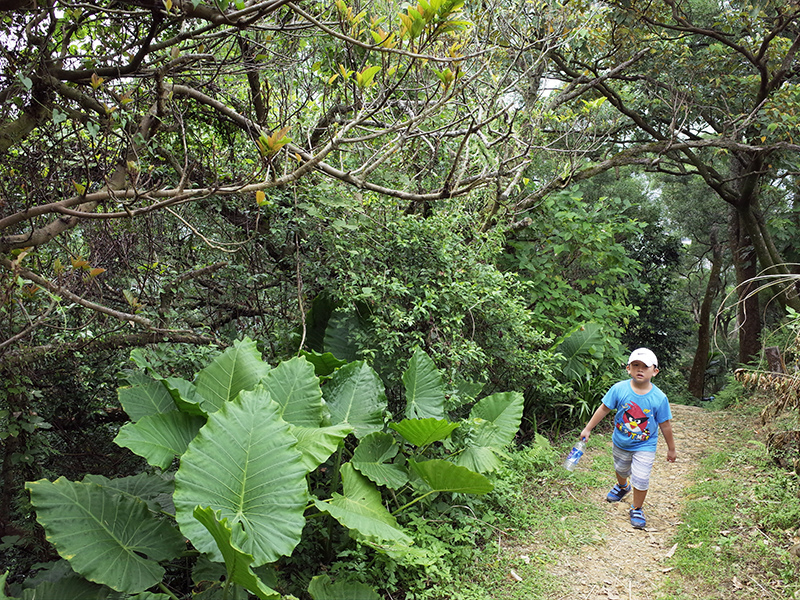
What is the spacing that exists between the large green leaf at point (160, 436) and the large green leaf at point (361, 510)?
0.90 metres

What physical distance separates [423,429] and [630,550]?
1.72m

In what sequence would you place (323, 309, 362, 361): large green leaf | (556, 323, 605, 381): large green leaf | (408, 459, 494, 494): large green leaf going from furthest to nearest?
(556, 323, 605, 381): large green leaf → (323, 309, 362, 361): large green leaf → (408, 459, 494, 494): large green leaf

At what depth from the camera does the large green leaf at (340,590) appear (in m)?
2.89

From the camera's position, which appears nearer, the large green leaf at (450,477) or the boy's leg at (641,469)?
the large green leaf at (450,477)

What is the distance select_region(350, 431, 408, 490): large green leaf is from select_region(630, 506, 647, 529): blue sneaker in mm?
1820

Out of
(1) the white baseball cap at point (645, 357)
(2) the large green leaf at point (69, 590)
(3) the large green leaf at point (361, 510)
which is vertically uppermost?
(1) the white baseball cap at point (645, 357)

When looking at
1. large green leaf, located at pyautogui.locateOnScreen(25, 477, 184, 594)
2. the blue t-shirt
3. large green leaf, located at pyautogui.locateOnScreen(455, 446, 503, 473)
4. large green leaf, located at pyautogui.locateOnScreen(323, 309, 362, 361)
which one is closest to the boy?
the blue t-shirt

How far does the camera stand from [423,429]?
11.8 ft

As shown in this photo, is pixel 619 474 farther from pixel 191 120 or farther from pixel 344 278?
pixel 191 120

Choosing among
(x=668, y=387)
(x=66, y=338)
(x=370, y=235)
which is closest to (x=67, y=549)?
(x=66, y=338)

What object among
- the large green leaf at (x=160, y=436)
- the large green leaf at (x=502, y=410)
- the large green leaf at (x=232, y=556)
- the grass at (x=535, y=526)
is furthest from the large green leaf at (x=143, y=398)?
the large green leaf at (x=502, y=410)

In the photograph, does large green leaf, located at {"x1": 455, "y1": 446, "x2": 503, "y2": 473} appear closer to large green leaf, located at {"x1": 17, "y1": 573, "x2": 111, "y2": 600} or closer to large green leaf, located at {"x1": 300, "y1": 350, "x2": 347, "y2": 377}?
large green leaf, located at {"x1": 300, "y1": 350, "x2": 347, "y2": 377}

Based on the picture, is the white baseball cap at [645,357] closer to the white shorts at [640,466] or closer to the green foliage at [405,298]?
the white shorts at [640,466]

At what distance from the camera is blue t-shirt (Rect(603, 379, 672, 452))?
13.2ft
